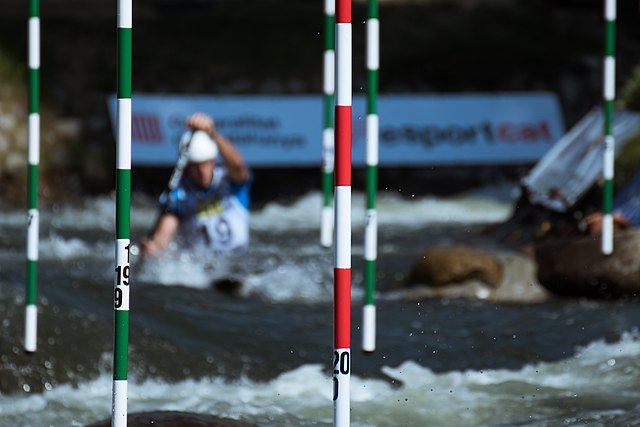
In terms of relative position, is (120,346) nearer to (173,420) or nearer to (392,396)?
(173,420)

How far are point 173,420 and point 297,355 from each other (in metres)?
2.45

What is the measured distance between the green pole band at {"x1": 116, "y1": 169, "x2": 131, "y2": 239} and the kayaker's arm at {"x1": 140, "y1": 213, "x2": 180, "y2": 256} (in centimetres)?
538

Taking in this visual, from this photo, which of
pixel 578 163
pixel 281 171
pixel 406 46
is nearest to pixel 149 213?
pixel 281 171

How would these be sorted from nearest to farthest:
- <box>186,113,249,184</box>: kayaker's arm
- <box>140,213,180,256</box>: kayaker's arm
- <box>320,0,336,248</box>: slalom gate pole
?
<box>320,0,336,248</box>: slalom gate pole < <box>186,113,249,184</box>: kayaker's arm < <box>140,213,180,256</box>: kayaker's arm

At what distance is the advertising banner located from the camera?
16.1 metres

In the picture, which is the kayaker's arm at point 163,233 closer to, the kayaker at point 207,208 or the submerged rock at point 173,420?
the kayaker at point 207,208

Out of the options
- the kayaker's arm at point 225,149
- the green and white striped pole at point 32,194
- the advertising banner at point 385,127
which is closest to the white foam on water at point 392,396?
the green and white striped pole at point 32,194

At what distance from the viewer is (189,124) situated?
8.80 meters

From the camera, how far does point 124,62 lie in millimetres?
3973

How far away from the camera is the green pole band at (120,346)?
13.0 feet

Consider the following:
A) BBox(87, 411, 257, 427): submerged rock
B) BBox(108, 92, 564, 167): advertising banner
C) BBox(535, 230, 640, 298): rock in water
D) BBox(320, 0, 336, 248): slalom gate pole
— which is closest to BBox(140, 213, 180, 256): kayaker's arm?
BBox(320, 0, 336, 248): slalom gate pole

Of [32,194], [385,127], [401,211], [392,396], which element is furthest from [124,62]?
[385,127]

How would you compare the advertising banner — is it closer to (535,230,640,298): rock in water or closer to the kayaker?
the kayaker

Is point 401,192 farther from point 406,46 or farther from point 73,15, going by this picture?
point 73,15
